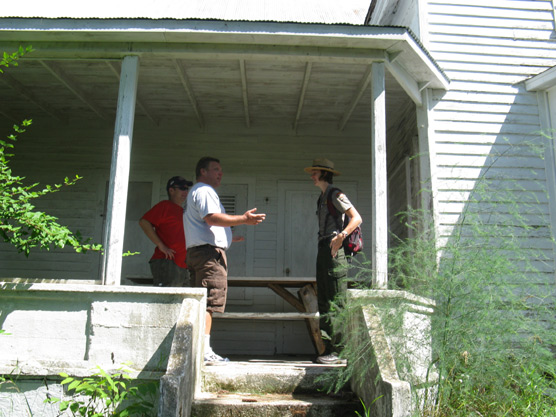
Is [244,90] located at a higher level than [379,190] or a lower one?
higher

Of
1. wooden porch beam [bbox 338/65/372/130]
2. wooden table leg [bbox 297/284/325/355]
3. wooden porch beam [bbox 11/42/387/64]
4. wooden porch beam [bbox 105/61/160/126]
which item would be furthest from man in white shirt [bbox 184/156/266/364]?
wooden porch beam [bbox 338/65/372/130]

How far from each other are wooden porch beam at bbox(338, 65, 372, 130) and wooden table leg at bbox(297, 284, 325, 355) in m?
Answer: 2.37

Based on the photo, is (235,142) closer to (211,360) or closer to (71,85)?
(71,85)

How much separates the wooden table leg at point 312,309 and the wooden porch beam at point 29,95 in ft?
14.0

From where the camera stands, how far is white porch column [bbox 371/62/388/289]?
494 centimetres

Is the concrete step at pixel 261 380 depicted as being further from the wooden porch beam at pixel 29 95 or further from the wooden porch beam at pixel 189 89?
the wooden porch beam at pixel 29 95

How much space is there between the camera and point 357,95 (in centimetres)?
684

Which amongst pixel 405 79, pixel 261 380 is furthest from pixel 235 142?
pixel 261 380

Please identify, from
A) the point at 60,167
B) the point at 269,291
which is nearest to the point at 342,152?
the point at 269,291

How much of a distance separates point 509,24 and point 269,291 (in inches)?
183

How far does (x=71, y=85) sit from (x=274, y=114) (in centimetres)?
269

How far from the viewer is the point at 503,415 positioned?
3.81 m

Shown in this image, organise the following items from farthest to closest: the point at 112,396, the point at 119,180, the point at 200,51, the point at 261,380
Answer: the point at 200,51 < the point at 119,180 < the point at 261,380 < the point at 112,396

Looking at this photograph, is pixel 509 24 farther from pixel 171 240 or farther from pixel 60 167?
pixel 60 167
